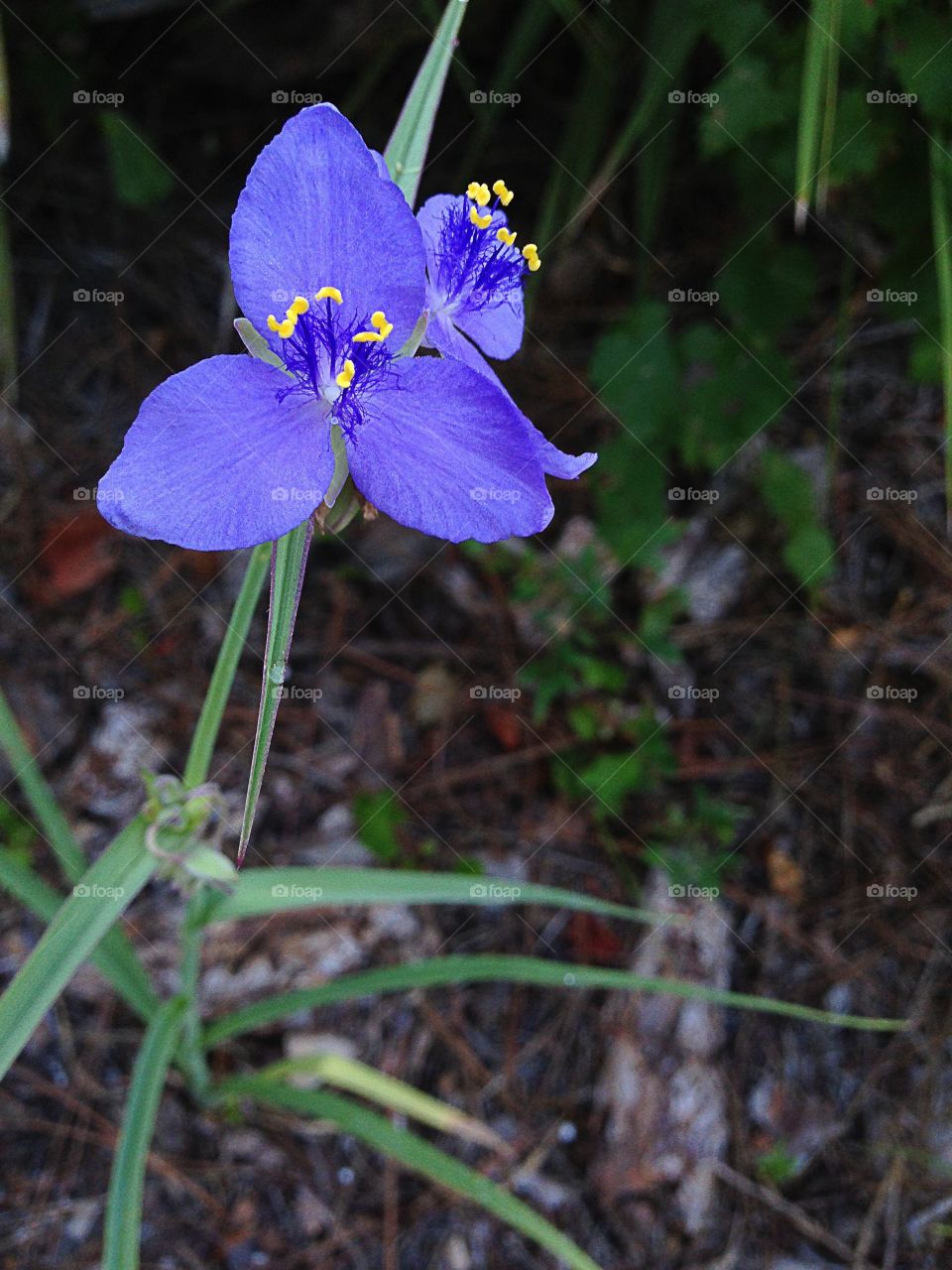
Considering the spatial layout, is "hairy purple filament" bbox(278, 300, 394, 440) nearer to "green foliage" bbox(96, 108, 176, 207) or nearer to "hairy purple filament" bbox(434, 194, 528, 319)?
"hairy purple filament" bbox(434, 194, 528, 319)

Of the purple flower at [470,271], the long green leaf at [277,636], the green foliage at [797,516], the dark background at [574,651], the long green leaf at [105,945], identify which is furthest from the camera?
the green foliage at [797,516]

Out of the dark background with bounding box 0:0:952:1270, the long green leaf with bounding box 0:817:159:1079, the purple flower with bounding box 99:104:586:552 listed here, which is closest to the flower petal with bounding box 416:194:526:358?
the purple flower with bounding box 99:104:586:552

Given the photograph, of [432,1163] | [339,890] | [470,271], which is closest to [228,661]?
[339,890]

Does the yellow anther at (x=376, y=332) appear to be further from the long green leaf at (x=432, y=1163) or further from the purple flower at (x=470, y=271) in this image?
the long green leaf at (x=432, y=1163)

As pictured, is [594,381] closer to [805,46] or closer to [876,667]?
[805,46]

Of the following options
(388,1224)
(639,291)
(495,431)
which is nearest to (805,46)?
(639,291)

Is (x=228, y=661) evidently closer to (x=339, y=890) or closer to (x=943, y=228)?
(x=339, y=890)

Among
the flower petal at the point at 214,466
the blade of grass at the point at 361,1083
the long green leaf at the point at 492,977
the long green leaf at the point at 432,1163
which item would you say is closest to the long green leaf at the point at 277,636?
the flower petal at the point at 214,466
